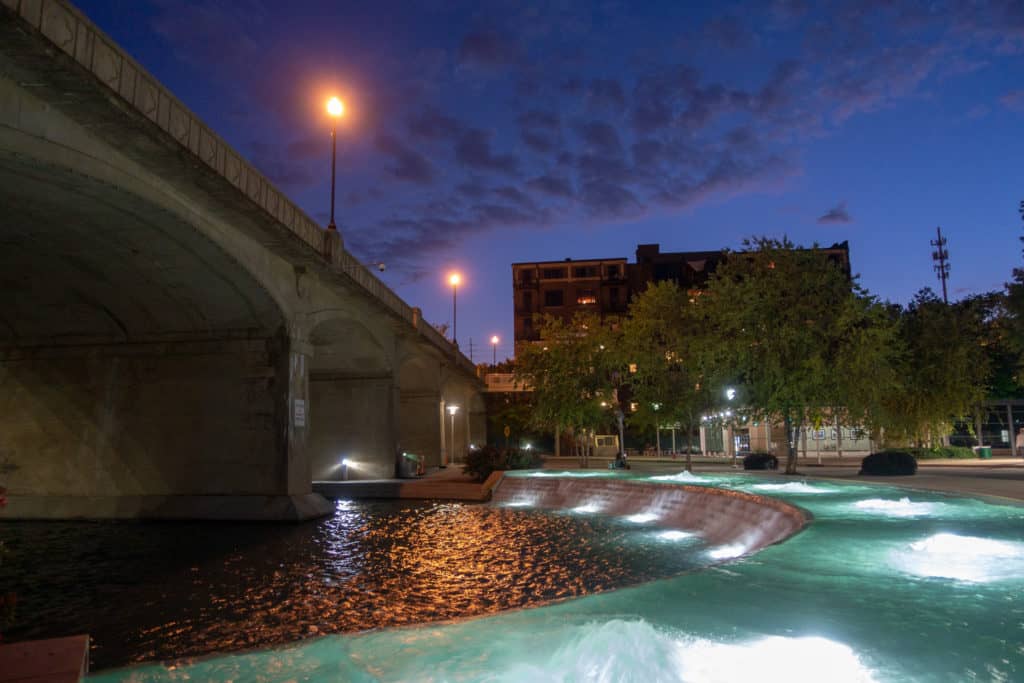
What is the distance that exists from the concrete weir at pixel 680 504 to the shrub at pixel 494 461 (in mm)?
4099

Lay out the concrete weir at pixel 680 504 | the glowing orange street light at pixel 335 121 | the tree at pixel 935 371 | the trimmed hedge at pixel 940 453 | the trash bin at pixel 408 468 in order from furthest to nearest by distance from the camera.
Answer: the trimmed hedge at pixel 940 453 → the trash bin at pixel 408 468 → the tree at pixel 935 371 → the glowing orange street light at pixel 335 121 → the concrete weir at pixel 680 504

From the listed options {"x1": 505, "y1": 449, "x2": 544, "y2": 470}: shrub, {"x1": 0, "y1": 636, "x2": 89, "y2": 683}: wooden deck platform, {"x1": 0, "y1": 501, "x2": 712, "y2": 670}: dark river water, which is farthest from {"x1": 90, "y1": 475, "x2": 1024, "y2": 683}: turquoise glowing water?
{"x1": 505, "y1": 449, "x2": 544, "y2": 470}: shrub

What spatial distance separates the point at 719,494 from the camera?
17281mm

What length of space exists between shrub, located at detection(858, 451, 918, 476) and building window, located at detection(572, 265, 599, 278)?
69.1 metres

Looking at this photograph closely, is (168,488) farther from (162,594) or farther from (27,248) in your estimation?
(162,594)

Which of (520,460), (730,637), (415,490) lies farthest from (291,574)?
(520,460)

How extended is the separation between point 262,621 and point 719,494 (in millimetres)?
11498

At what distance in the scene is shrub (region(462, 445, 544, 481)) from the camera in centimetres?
3225

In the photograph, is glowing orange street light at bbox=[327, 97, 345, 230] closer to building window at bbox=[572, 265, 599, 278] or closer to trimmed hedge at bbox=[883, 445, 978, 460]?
trimmed hedge at bbox=[883, 445, 978, 460]

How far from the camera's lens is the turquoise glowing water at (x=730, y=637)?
5.36 metres

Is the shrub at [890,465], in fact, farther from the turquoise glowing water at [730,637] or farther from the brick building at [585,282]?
the brick building at [585,282]

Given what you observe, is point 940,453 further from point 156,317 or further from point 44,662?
point 44,662

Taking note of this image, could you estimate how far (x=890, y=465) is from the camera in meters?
25.1

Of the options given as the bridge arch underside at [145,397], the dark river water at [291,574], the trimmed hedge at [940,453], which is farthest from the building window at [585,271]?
the dark river water at [291,574]
